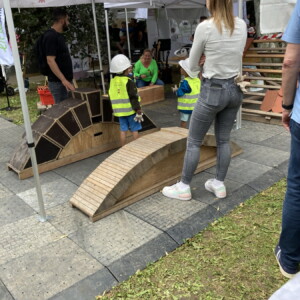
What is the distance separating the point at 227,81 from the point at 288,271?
1617 millimetres

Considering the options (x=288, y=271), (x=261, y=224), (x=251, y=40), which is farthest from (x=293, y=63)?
(x=251, y=40)

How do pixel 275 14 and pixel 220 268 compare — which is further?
pixel 275 14

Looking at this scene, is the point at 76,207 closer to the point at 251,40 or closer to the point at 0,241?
the point at 0,241

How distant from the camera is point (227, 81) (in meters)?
3.06

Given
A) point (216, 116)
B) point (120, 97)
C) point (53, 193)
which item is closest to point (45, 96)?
point (120, 97)

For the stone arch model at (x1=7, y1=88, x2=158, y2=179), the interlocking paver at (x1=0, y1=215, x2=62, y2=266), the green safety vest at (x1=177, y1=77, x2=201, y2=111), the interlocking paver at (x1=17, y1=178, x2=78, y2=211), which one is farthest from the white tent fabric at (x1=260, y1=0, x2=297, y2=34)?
the interlocking paver at (x1=0, y1=215, x2=62, y2=266)

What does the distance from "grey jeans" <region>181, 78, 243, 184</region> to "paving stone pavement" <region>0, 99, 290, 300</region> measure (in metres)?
0.40

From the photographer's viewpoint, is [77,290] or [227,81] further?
[227,81]

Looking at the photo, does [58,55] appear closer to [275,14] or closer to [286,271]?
[275,14]

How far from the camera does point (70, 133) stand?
4.72 meters

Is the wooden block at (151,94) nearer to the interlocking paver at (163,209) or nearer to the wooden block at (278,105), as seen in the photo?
the wooden block at (278,105)

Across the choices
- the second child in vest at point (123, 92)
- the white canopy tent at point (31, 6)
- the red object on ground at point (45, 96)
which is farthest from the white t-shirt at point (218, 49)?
the red object on ground at point (45, 96)

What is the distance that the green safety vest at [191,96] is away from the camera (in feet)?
16.1

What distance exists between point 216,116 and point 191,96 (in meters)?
1.70
